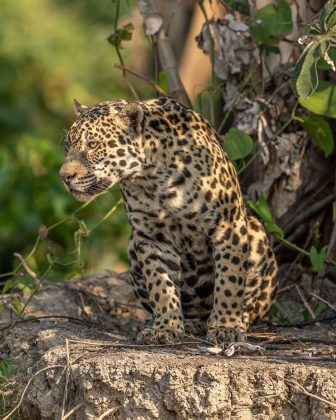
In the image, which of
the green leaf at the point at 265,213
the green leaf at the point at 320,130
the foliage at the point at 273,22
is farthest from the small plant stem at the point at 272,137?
the foliage at the point at 273,22

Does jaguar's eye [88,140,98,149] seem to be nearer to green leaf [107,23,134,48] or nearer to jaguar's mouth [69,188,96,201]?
jaguar's mouth [69,188,96,201]

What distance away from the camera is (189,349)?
763 centimetres

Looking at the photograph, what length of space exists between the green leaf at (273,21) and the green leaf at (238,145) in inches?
31.1

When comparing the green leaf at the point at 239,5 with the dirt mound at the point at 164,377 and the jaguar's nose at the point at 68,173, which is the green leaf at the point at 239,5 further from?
the dirt mound at the point at 164,377

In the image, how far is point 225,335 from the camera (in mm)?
7949

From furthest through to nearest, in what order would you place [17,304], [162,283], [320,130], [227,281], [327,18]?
[320,130] → [17,304] → [162,283] → [227,281] → [327,18]

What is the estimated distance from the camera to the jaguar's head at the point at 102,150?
766 centimetres

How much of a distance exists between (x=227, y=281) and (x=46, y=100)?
1551 centimetres

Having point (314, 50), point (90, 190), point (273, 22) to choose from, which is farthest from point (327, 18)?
point (273, 22)

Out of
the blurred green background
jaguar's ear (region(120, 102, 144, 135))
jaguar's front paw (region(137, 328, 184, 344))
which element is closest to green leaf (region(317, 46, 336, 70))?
jaguar's ear (region(120, 102, 144, 135))

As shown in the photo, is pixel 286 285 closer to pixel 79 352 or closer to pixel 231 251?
pixel 231 251

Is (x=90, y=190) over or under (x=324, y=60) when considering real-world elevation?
under

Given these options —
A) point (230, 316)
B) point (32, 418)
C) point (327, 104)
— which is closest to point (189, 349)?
point (230, 316)

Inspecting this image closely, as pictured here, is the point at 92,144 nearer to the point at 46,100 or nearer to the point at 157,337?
the point at 157,337
